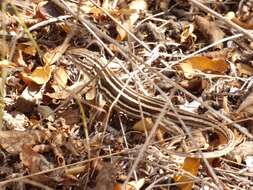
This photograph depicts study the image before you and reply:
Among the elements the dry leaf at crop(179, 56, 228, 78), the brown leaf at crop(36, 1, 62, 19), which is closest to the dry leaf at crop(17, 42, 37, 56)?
the brown leaf at crop(36, 1, 62, 19)

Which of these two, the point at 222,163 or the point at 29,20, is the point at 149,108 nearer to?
the point at 222,163

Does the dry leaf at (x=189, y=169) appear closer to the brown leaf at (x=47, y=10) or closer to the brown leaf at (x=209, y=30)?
the brown leaf at (x=209, y=30)

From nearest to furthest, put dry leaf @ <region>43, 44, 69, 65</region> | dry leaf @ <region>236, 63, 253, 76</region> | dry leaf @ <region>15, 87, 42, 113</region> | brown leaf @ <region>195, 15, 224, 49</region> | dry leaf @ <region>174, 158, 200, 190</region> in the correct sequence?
dry leaf @ <region>174, 158, 200, 190</region> → dry leaf @ <region>15, 87, 42, 113</region> → dry leaf @ <region>43, 44, 69, 65</region> → dry leaf @ <region>236, 63, 253, 76</region> → brown leaf @ <region>195, 15, 224, 49</region>

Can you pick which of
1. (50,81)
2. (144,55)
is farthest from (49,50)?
(144,55)

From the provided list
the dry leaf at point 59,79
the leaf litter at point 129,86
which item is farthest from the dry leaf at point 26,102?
the dry leaf at point 59,79

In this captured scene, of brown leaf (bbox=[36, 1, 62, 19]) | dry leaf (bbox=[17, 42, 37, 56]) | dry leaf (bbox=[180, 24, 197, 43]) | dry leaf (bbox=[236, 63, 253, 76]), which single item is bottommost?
dry leaf (bbox=[17, 42, 37, 56])

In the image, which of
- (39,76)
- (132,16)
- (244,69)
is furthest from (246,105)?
(39,76)

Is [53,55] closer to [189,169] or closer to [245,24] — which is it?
[189,169]

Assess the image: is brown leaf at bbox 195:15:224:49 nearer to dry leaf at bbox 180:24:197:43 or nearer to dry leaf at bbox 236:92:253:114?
dry leaf at bbox 180:24:197:43
